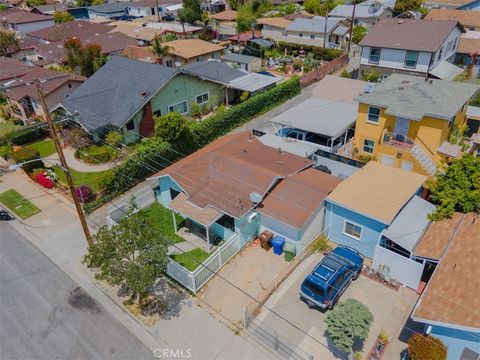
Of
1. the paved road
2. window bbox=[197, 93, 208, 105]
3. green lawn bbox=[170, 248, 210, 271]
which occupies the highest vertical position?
window bbox=[197, 93, 208, 105]

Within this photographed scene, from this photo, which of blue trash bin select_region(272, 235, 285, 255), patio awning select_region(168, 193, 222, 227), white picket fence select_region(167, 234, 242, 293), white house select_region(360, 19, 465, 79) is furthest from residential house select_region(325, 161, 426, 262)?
white house select_region(360, 19, 465, 79)

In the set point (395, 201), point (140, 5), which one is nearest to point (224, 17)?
point (140, 5)

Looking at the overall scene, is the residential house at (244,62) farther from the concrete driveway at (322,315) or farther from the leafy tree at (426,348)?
the leafy tree at (426,348)

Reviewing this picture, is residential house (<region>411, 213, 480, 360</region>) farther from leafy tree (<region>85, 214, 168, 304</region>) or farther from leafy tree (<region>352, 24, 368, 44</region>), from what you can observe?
leafy tree (<region>352, 24, 368, 44</region>)

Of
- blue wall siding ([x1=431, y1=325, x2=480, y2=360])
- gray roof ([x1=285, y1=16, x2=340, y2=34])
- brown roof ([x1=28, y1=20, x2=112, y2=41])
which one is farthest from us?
brown roof ([x1=28, y1=20, x2=112, y2=41])

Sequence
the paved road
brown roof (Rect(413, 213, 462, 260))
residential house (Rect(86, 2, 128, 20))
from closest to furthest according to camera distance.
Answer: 1. the paved road
2. brown roof (Rect(413, 213, 462, 260))
3. residential house (Rect(86, 2, 128, 20))

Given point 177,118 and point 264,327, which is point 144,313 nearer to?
point 264,327
